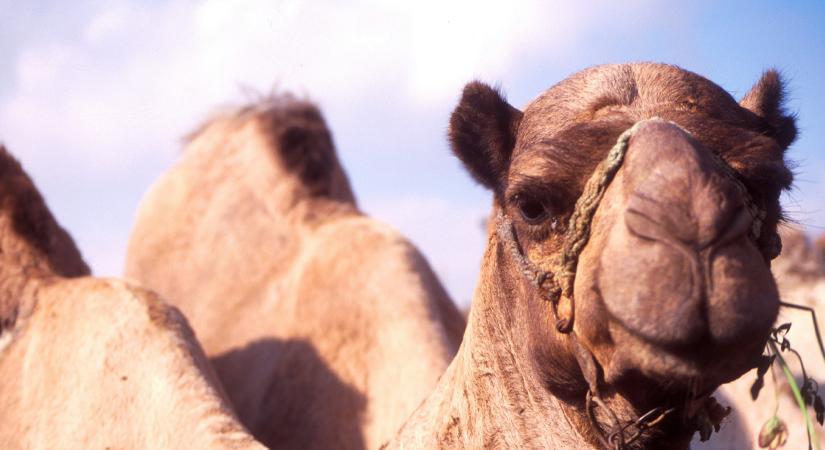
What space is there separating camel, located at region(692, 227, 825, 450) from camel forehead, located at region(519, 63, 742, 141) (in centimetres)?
125

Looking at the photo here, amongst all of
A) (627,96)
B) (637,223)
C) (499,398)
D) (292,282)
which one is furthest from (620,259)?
(292,282)

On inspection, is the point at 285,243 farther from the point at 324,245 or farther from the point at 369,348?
the point at 369,348

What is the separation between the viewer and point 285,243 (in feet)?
20.4

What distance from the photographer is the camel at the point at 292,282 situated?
4961 mm

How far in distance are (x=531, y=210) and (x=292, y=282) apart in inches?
126

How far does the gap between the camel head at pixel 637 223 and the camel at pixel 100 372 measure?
51.1 inches

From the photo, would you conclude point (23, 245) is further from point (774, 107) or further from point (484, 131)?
point (774, 107)

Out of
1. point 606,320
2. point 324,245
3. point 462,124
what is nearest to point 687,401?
point 606,320

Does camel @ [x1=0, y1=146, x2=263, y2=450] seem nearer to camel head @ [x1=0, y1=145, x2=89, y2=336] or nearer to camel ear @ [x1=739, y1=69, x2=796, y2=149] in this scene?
camel head @ [x1=0, y1=145, x2=89, y2=336]

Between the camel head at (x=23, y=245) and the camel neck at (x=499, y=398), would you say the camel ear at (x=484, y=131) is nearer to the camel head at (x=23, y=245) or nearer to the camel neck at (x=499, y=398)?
the camel neck at (x=499, y=398)

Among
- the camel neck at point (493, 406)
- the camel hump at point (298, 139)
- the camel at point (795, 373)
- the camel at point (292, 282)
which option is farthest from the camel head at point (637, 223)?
the camel hump at point (298, 139)

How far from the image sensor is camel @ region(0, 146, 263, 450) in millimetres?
3600

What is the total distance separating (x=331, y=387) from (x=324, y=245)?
105cm

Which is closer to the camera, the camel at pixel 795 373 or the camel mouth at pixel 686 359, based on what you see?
the camel mouth at pixel 686 359
